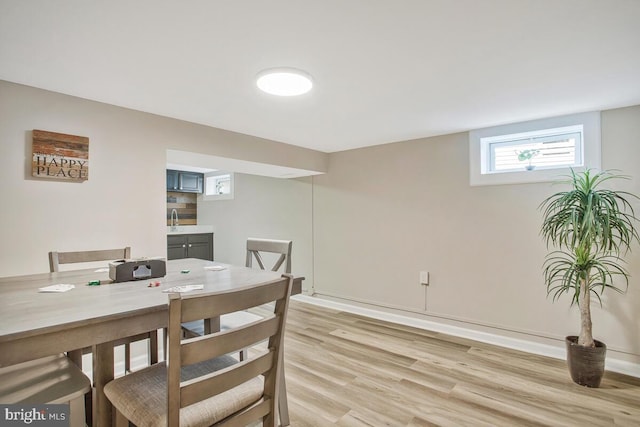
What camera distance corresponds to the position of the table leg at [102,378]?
1.23 meters

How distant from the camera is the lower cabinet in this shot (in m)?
5.26

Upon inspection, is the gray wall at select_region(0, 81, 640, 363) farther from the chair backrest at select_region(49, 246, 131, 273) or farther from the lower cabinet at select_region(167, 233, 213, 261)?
the lower cabinet at select_region(167, 233, 213, 261)

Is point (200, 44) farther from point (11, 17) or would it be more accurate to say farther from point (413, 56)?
point (413, 56)

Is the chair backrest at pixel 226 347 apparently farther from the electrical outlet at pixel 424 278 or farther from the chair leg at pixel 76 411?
the electrical outlet at pixel 424 278

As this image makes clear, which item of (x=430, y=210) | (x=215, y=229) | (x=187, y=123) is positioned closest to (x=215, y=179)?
(x=215, y=229)

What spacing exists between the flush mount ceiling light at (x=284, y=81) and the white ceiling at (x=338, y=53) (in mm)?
55

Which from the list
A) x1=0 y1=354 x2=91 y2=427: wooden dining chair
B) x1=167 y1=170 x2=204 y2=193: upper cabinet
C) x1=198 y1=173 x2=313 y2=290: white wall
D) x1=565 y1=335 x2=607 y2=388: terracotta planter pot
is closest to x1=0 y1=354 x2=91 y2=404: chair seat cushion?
x1=0 y1=354 x2=91 y2=427: wooden dining chair

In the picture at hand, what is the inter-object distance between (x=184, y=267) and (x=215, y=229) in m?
4.06

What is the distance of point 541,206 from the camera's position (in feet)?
9.25

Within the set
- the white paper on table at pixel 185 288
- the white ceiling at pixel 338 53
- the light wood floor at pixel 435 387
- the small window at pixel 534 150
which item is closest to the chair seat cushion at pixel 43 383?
the white paper on table at pixel 185 288

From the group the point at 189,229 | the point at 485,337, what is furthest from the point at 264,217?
the point at 485,337

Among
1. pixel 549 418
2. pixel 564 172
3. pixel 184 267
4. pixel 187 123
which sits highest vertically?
pixel 187 123

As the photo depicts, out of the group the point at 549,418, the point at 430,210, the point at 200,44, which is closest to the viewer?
the point at 200,44

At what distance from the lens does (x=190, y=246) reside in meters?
5.57
